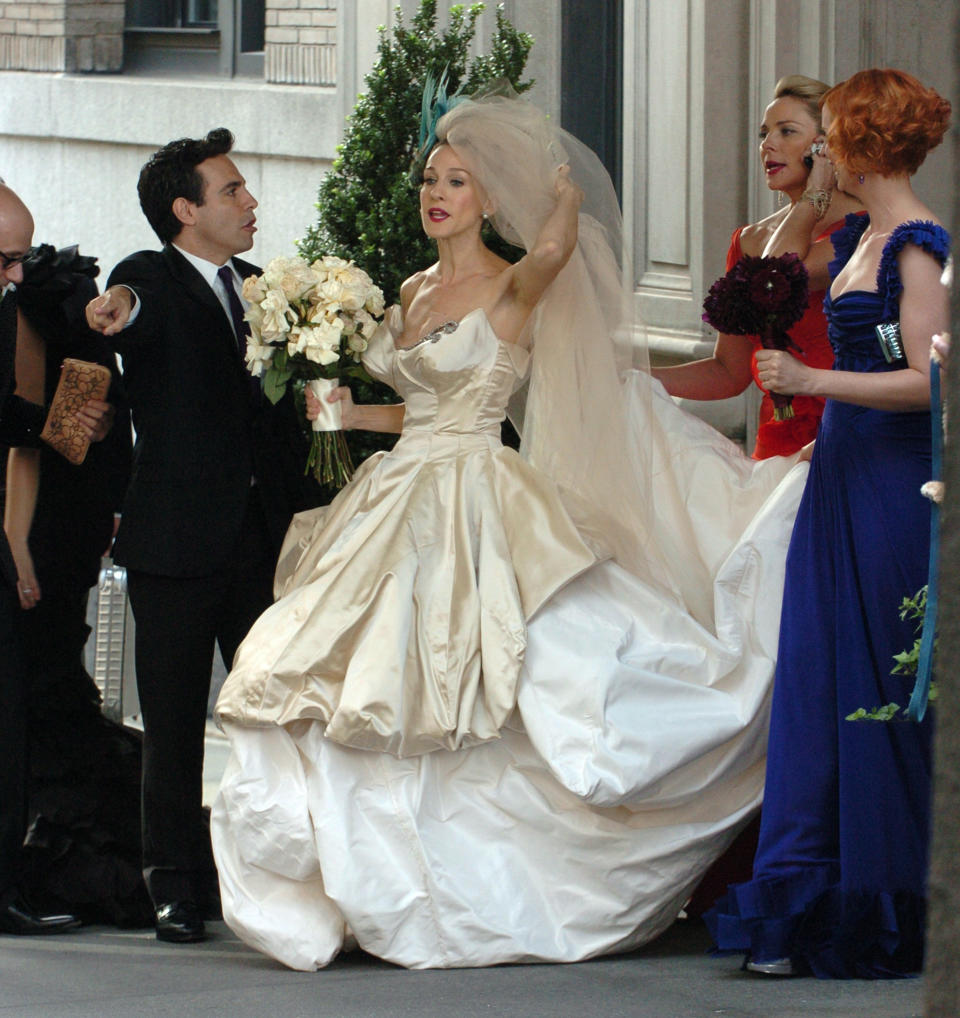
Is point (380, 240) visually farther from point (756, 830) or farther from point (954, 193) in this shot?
point (954, 193)

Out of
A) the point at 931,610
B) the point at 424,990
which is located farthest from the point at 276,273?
the point at 931,610

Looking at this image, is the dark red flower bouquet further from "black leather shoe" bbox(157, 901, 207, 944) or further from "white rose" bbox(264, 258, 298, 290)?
"black leather shoe" bbox(157, 901, 207, 944)

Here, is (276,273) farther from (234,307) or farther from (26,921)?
(26,921)

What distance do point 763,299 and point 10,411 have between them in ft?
6.60

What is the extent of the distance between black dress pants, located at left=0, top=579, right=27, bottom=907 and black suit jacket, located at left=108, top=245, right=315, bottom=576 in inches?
14.0

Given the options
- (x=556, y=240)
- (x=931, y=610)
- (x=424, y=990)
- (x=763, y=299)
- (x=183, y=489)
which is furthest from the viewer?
(x=183, y=489)

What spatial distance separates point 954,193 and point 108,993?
300cm

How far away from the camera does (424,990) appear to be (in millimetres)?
3926

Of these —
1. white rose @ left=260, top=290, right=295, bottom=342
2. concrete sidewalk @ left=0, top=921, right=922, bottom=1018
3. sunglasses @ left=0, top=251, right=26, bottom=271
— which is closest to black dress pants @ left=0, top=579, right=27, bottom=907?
concrete sidewalk @ left=0, top=921, right=922, bottom=1018

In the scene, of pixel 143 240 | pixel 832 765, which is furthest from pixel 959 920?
pixel 143 240

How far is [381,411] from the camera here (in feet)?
16.0

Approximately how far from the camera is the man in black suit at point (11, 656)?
4.71m

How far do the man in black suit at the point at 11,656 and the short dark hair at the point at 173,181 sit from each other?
0.34 m

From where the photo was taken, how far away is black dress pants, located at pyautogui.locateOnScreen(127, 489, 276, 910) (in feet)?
15.3
